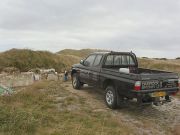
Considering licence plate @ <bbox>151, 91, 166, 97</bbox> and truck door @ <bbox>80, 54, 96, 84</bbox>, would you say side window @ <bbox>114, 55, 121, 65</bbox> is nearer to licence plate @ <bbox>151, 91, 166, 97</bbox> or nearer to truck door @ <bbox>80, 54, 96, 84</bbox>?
truck door @ <bbox>80, 54, 96, 84</bbox>

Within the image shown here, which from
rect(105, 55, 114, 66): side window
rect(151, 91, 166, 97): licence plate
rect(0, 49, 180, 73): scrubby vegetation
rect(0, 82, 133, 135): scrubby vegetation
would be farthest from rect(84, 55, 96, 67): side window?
rect(0, 49, 180, 73): scrubby vegetation

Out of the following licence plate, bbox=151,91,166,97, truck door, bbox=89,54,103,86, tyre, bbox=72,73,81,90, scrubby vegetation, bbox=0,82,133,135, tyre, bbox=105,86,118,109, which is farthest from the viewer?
tyre, bbox=72,73,81,90

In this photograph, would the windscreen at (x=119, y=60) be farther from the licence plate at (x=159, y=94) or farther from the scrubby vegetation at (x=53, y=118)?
the licence plate at (x=159, y=94)

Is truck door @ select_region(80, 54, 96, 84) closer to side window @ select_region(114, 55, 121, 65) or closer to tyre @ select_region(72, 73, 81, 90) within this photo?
tyre @ select_region(72, 73, 81, 90)

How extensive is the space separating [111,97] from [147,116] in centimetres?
140

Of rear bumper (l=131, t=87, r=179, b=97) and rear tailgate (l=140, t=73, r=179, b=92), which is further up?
rear tailgate (l=140, t=73, r=179, b=92)

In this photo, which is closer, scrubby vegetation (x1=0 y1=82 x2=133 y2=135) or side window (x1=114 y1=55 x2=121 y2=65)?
scrubby vegetation (x1=0 y1=82 x2=133 y2=135)

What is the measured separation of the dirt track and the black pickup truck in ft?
1.59

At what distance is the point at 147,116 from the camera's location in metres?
8.53

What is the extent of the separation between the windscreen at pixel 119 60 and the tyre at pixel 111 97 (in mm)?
1258

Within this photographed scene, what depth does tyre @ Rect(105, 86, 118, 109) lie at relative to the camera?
8.70 meters

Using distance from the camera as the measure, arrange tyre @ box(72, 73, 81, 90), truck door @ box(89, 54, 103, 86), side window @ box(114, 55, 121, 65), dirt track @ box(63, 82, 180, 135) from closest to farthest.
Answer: dirt track @ box(63, 82, 180, 135) < truck door @ box(89, 54, 103, 86) < side window @ box(114, 55, 121, 65) < tyre @ box(72, 73, 81, 90)

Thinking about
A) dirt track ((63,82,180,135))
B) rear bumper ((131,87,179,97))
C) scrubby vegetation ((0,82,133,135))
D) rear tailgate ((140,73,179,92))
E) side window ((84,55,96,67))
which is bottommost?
dirt track ((63,82,180,135))

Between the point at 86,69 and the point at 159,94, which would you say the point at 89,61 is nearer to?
the point at 86,69
